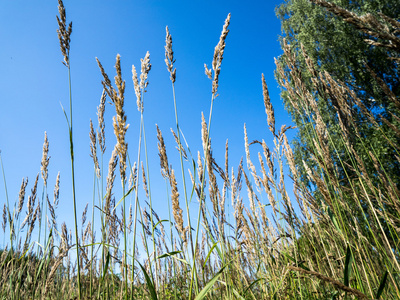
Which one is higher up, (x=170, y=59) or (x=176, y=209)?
(x=170, y=59)

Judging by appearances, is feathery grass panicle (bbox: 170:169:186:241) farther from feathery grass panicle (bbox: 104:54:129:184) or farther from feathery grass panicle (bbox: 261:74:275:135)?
feathery grass panicle (bbox: 261:74:275:135)

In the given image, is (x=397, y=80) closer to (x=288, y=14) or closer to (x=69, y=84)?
(x=288, y=14)

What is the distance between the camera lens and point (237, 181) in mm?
2377

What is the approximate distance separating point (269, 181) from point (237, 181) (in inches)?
10.6

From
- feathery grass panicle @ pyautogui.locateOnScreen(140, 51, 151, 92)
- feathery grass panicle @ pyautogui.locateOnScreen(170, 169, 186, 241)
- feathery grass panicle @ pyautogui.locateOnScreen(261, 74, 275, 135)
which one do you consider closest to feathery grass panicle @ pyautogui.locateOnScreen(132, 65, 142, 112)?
feathery grass panicle @ pyautogui.locateOnScreen(140, 51, 151, 92)

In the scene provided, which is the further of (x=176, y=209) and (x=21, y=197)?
(x=21, y=197)

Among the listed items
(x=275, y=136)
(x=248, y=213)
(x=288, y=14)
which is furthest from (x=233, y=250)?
(x=288, y=14)

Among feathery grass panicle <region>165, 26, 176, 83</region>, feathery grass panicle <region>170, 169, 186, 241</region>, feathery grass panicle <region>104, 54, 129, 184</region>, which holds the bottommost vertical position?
feathery grass panicle <region>170, 169, 186, 241</region>

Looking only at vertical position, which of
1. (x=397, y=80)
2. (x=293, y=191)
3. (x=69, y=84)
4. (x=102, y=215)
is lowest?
(x=102, y=215)

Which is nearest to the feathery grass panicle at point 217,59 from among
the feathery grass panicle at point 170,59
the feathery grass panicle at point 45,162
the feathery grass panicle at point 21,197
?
the feathery grass panicle at point 170,59

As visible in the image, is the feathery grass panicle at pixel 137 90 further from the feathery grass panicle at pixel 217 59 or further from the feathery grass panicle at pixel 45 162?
the feathery grass panicle at pixel 45 162

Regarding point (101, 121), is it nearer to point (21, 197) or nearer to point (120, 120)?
point (120, 120)

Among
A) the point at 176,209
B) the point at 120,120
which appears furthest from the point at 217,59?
the point at 176,209

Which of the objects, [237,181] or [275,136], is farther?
[237,181]
